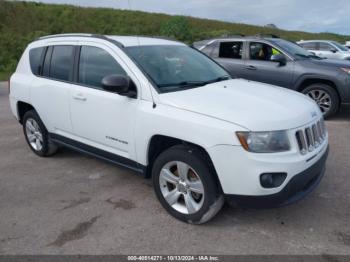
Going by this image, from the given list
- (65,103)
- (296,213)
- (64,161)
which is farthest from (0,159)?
(296,213)

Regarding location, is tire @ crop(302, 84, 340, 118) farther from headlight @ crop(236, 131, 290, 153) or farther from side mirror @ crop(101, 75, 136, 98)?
side mirror @ crop(101, 75, 136, 98)

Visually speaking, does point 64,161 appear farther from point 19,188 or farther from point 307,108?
point 307,108

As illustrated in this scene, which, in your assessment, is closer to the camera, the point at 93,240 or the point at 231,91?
the point at 93,240

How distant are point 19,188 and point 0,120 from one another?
4.34 metres

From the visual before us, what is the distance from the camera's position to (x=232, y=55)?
8320 mm

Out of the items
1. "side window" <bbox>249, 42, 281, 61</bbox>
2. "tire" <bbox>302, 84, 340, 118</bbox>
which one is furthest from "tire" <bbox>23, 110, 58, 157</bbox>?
"tire" <bbox>302, 84, 340, 118</bbox>

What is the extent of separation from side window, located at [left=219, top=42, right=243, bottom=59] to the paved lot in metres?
4.18

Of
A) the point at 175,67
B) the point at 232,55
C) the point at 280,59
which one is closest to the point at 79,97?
the point at 175,67

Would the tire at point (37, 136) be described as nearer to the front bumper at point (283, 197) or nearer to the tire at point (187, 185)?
the tire at point (187, 185)

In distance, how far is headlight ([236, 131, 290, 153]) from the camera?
2.89m

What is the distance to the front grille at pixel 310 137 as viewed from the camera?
3.08 metres

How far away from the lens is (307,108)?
3412 mm

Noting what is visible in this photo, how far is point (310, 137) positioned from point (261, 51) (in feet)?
16.8

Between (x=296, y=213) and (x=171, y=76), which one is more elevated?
(x=171, y=76)
